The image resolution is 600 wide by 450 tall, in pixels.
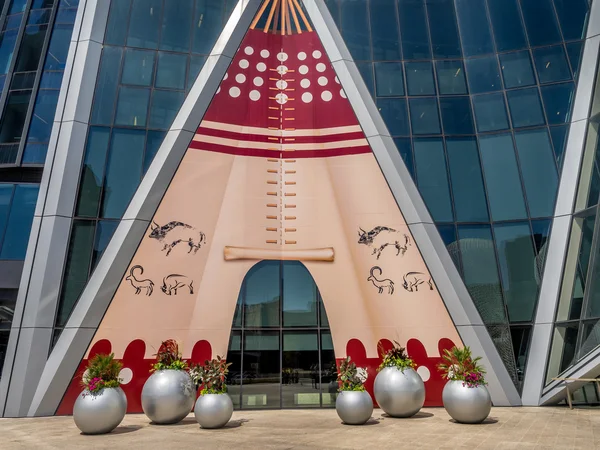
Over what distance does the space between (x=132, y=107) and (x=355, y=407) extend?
14763 mm

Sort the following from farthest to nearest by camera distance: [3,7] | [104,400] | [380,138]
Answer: [3,7], [380,138], [104,400]

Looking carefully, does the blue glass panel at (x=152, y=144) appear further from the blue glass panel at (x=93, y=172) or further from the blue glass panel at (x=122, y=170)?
the blue glass panel at (x=93, y=172)

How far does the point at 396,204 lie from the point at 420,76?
6.43 meters

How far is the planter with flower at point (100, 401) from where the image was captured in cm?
1234

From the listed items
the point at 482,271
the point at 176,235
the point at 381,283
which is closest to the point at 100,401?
the point at 176,235

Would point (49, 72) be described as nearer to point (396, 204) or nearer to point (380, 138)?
point (380, 138)

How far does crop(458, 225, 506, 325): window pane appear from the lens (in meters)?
18.1

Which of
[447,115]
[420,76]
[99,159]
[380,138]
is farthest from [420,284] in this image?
[99,159]

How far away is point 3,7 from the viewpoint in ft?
75.3

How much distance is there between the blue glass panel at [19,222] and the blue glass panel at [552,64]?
22695 millimetres

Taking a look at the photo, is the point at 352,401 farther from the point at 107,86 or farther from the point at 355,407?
the point at 107,86

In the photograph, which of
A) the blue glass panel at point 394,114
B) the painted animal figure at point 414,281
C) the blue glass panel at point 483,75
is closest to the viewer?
the painted animal figure at point 414,281

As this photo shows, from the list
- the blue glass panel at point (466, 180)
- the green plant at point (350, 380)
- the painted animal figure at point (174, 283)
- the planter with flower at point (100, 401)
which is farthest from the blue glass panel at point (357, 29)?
the planter with flower at point (100, 401)

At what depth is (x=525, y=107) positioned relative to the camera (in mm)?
20141
